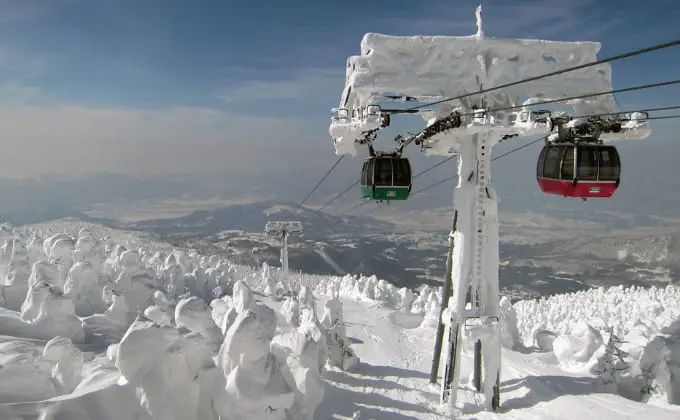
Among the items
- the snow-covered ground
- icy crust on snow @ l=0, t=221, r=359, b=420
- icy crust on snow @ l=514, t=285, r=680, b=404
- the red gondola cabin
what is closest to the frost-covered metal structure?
the snow-covered ground

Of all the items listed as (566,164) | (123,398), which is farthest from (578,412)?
(123,398)

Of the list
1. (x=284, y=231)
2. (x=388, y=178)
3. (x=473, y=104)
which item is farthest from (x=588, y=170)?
(x=284, y=231)

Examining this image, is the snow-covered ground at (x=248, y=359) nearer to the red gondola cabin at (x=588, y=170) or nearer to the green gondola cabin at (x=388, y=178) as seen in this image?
the green gondola cabin at (x=388, y=178)

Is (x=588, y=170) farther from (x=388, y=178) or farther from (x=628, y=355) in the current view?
(x=628, y=355)

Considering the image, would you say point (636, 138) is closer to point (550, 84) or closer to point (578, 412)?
point (550, 84)

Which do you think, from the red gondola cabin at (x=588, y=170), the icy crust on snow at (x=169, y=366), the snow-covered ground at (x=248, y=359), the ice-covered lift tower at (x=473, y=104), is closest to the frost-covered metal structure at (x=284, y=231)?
the snow-covered ground at (x=248, y=359)
